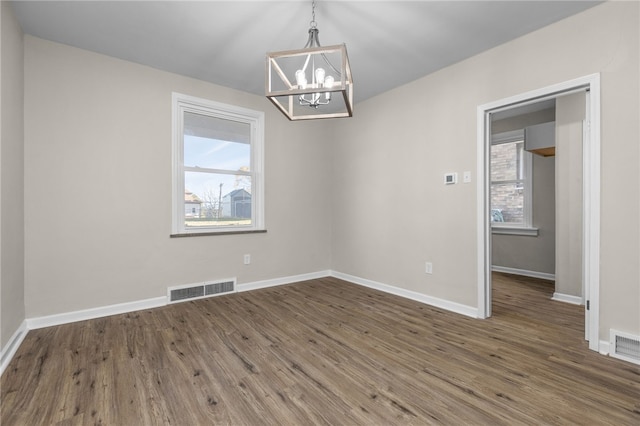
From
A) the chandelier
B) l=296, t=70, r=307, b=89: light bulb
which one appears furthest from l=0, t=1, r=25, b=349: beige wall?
l=296, t=70, r=307, b=89: light bulb

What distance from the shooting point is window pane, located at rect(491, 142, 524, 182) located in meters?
5.07

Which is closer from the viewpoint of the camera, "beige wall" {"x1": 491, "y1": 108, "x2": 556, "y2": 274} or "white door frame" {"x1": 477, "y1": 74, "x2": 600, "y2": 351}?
"white door frame" {"x1": 477, "y1": 74, "x2": 600, "y2": 351}

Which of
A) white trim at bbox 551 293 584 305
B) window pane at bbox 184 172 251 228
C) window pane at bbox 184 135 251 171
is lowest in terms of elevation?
white trim at bbox 551 293 584 305

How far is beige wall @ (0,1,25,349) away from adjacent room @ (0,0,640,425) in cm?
3

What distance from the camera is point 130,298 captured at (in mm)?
3137

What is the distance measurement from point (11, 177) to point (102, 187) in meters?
0.73

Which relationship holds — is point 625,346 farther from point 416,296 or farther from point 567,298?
point 416,296

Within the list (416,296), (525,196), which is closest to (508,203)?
A: (525,196)

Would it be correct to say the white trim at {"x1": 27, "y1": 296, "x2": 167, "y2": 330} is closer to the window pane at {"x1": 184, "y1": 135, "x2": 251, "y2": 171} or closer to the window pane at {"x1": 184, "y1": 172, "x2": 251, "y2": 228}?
the window pane at {"x1": 184, "y1": 172, "x2": 251, "y2": 228}

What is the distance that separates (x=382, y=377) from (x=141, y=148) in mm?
3165

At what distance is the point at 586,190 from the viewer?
7.89 feet

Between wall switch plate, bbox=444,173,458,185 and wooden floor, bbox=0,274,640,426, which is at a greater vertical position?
wall switch plate, bbox=444,173,458,185

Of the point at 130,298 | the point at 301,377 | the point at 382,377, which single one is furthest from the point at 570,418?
the point at 130,298

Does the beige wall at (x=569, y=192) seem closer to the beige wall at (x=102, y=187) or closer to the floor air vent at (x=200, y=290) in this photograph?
the beige wall at (x=102, y=187)
